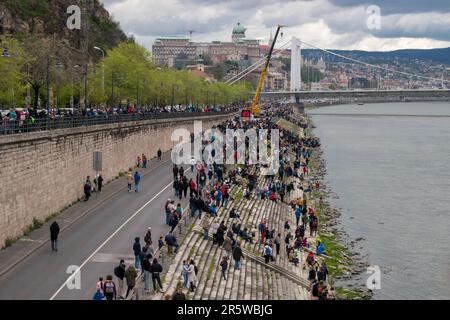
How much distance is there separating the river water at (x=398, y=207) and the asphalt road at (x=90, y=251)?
993 cm

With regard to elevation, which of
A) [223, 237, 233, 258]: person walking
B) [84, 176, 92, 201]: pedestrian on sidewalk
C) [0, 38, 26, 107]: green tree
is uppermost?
[0, 38, 26, 107]: green tree

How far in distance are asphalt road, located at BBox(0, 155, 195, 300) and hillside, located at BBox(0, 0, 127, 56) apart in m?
34.9

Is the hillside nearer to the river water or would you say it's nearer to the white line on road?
the river water

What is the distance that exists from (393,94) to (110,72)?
13060cm

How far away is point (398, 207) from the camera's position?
53125 millimetres

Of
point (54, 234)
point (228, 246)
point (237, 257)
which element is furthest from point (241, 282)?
point (54, 234)

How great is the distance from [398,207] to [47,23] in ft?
139

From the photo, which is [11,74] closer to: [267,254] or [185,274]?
[267,254]

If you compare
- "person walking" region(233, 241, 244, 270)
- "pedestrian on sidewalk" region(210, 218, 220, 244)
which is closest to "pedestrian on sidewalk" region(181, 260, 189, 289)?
"person walking" region(233, 241, 244, 270)

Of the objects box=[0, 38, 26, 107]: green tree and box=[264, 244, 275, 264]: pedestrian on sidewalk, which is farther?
box=[0, 38, 26, 107]: green tree

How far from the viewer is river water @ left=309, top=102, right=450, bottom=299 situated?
3369 centimetres

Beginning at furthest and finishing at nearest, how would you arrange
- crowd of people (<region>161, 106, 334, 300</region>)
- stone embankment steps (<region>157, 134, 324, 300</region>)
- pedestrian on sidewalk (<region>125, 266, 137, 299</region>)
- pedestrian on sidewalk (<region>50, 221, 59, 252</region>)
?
crowd of people (<region>161, 106, 334, 300</region>)
pedestrian on sidewalk (<region>50, 221, 59, 252</region>)
stone embankment steps (<region>157, 134, 324, 300</region>)
pedestrian on sidewalk (<region>125, 266, 137, 299</region>)

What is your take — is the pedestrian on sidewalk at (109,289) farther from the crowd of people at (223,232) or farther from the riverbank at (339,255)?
the riverbank at (339,255)
